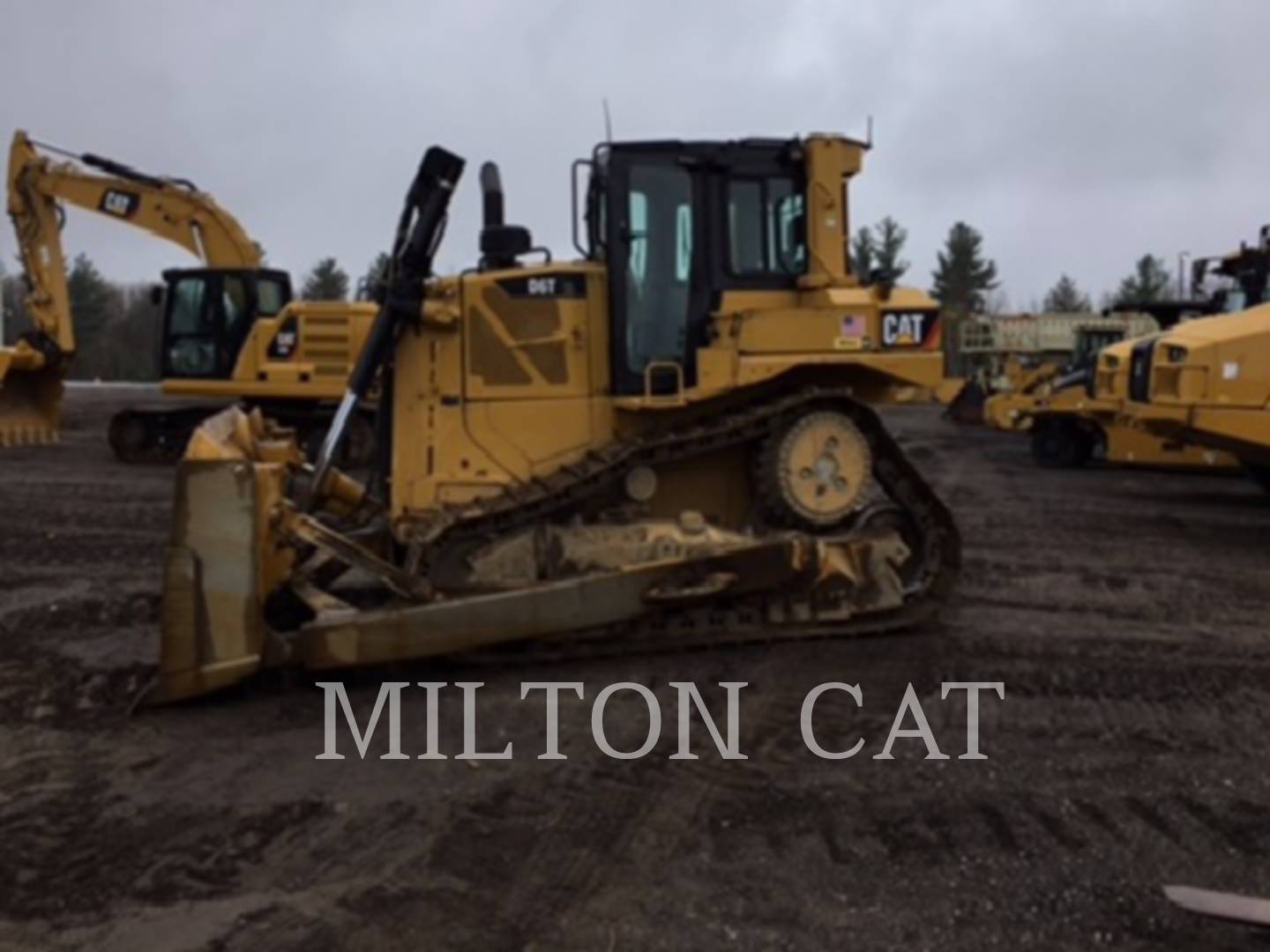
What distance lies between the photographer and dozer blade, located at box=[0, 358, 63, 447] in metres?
17.9

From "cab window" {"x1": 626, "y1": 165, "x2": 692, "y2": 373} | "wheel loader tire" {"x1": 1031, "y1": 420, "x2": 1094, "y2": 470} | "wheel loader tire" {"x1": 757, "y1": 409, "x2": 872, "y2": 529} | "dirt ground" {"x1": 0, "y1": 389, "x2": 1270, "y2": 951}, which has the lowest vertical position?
"dirt ground" {"x1": 0, "y1": 389, "x2": 1270, "y2": 951}

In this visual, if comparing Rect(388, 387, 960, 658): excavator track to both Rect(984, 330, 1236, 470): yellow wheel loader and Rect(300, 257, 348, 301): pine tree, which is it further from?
Rect(300, 257, 348, 301): pine tree

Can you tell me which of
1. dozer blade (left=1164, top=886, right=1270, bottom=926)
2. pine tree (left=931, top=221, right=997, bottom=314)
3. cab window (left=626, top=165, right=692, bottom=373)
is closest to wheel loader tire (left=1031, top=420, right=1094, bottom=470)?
cab window (left=626, top=165, right=692, bottom=373)

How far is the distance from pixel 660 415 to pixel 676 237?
41.9 inches

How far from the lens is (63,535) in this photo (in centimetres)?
1088

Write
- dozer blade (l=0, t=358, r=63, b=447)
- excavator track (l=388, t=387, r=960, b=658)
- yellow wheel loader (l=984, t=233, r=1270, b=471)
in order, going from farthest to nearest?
dozer blade (l=0, t=358, r=63, b=447)
yellow wheel loader (l=984, t=233, r=1270, b=471)
excavator track (l=388, t=387, r=960, b=658)

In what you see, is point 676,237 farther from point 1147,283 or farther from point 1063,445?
point 1147,283

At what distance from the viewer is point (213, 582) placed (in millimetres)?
5641

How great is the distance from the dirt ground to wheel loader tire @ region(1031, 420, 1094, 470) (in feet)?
37.6

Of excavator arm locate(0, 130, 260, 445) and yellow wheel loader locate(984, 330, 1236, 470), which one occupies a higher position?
excavator arm locate(0, 130, 260, 445)

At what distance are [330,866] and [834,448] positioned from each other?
405 centimetres

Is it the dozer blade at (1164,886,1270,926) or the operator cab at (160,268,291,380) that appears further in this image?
the operator cab at (160,268,291,380)

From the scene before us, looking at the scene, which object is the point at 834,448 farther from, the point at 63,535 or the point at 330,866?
the point at 63,535

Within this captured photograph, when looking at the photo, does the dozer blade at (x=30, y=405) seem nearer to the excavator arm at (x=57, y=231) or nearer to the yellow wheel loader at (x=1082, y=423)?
the excavator arm at (x=57, y=231)
